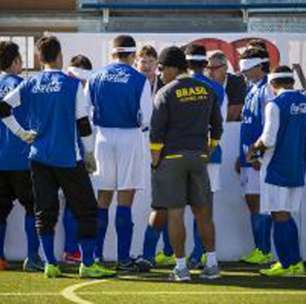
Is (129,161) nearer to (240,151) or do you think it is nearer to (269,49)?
(240,151)

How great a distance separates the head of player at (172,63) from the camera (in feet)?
28.4

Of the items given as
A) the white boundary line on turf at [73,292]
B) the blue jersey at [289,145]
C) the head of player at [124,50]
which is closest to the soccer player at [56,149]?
the white boundary line on turf at [73,292]

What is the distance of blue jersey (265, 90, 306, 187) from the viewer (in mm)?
9047

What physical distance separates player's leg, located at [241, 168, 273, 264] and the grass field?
2.07 ft

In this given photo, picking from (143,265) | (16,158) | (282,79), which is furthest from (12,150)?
(282,79)

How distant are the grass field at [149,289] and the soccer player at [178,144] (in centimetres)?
37

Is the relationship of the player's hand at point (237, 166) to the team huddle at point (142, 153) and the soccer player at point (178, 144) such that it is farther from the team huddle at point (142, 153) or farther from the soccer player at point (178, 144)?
the soccer player at point (178, 144)

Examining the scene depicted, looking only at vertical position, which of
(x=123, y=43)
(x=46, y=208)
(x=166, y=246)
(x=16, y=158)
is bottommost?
(x=166, y=246)

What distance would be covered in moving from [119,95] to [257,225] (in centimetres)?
186

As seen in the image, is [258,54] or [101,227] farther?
[258,54]

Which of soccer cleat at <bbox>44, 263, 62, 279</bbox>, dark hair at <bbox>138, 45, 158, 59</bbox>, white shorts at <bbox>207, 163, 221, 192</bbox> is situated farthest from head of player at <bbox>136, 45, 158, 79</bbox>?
soccer cleat at <bbox>44, 263, 62, 279</bbox>

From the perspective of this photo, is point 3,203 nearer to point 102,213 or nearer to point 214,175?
point 102,213

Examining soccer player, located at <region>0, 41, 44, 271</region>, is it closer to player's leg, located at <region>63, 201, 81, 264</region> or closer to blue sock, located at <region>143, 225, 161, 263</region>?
player's leg, located at <region>63, 201, 81, 264</region>

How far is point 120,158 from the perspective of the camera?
30.8 feet
